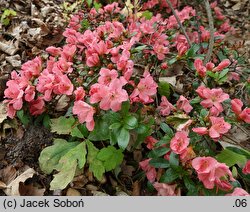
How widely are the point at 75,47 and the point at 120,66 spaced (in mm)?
405

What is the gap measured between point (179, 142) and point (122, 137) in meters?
0.27

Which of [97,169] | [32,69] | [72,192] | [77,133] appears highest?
[32,69]

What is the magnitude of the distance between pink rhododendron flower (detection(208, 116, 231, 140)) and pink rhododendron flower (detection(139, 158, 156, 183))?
377mm

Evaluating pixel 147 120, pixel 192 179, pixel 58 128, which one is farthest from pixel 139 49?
pixel 192 179

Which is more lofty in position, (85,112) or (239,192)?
(85,112)

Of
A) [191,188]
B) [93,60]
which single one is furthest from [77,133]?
[191,188]

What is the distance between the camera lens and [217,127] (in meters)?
1.77

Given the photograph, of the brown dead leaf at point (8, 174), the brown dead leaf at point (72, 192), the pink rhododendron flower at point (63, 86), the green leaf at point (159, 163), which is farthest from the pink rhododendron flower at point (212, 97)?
the brown dead leaf at point (8, 174)

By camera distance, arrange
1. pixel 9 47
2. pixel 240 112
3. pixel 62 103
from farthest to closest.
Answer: pixel 9 47, pixel 62 103, pixel 240 112

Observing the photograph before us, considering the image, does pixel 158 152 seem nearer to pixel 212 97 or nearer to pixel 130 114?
pixel 130 114

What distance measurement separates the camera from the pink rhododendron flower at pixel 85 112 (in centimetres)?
182

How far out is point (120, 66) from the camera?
200 cm
